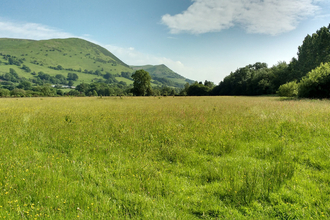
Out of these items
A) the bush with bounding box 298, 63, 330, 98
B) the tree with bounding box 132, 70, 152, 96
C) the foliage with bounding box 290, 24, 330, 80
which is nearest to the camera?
the bush with bounding box 298, 63, 330, 98

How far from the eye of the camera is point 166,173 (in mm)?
4148

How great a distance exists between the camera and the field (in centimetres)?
290

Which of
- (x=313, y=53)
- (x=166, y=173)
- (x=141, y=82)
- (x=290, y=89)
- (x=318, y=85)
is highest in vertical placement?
(x=313, y=53)

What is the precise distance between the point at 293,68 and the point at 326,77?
134 ft

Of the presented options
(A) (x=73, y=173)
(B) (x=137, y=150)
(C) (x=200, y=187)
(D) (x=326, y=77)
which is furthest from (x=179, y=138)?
(D) (x=326, y=77)

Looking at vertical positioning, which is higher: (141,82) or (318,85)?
(141,82)

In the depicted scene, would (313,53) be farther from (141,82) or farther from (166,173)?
(166,173)

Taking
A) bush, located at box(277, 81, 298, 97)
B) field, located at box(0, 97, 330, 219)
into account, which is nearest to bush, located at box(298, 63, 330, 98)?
bush, located at box(277, 81, 298, 97)

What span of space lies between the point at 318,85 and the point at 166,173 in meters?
27.7

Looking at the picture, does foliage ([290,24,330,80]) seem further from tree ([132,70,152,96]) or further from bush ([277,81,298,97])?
tree ([132,70,152,96])

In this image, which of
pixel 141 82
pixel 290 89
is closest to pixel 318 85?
pixel 290 89

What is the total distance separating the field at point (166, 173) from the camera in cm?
290

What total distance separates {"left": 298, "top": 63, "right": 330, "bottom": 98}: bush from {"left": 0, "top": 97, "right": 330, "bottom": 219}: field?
1976 cm

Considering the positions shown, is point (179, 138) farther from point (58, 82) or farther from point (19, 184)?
point (58, 82)
